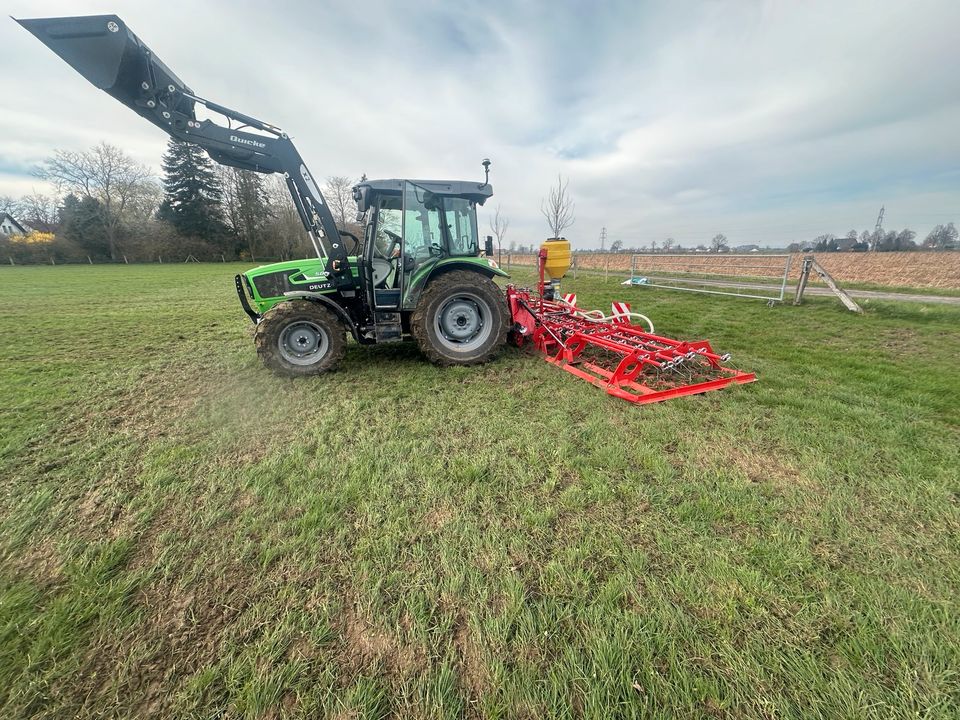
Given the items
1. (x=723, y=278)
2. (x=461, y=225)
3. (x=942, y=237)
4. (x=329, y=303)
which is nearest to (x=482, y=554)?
(x=329, y=303)

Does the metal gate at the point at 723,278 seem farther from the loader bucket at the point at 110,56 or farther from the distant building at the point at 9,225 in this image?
the distant building at the point at 9,225

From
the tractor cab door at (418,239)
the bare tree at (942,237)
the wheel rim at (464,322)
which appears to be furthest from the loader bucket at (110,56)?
the bare tree at (942,237)

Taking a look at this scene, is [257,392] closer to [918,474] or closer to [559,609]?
[559,609]

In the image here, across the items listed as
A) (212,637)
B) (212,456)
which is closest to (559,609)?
(212,637)

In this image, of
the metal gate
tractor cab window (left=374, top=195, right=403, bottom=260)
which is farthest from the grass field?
the metal gate

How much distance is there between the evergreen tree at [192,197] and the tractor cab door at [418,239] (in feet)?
137

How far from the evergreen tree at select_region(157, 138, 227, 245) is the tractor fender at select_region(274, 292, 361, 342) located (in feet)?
136

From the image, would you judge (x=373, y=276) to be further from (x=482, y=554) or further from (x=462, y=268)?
(x=482, y=554)

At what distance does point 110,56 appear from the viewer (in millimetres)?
3221

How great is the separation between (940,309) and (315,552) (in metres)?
11.4

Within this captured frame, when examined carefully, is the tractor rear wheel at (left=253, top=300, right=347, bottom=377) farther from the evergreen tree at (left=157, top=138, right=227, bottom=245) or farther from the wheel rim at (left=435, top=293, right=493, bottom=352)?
the evergreen tree at (left=157, top=138, right=227, bottom=245)

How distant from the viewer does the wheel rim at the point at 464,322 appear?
4.75 m

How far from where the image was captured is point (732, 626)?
1.49 meters

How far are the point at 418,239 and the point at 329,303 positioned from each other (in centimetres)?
138
